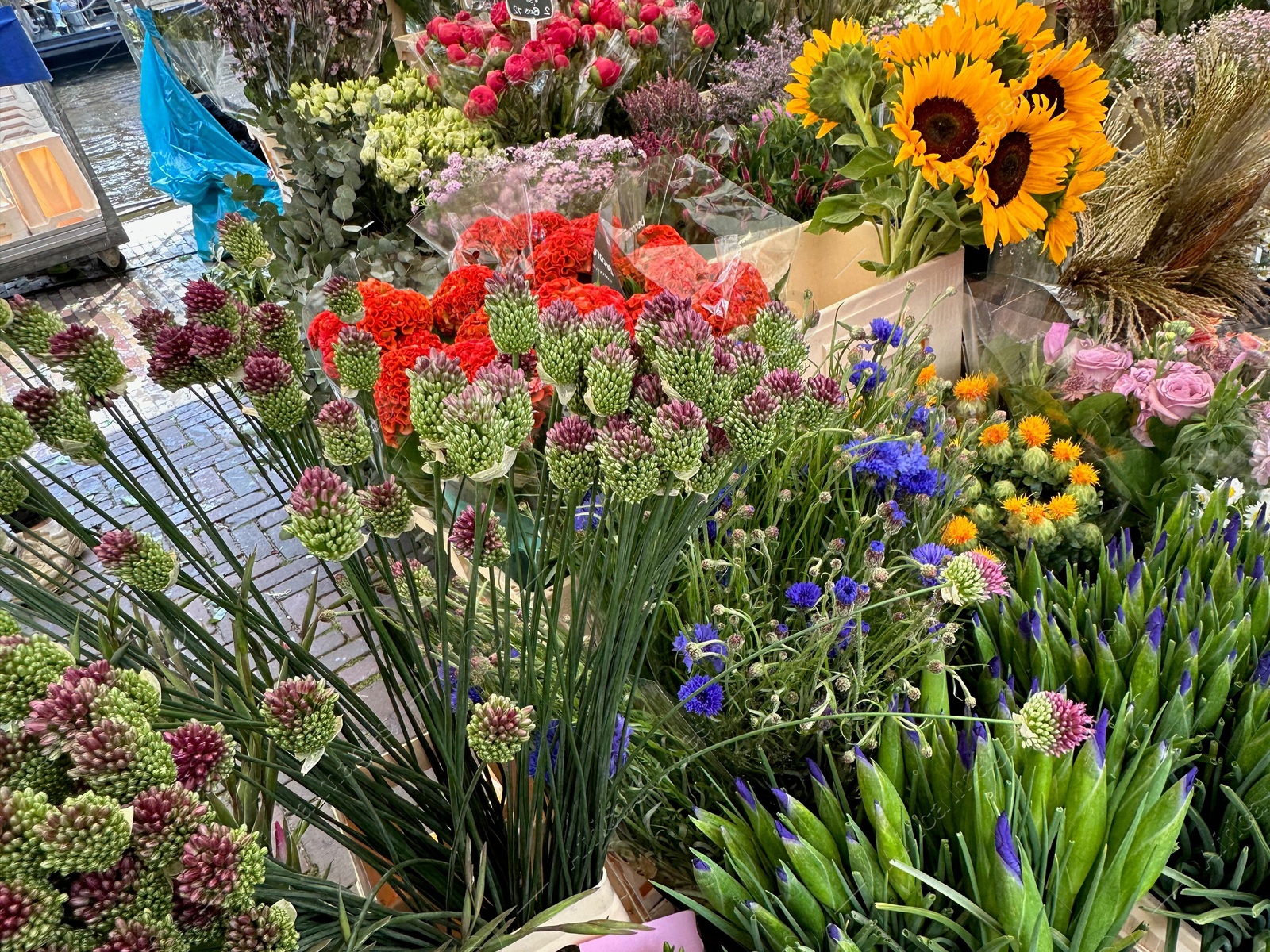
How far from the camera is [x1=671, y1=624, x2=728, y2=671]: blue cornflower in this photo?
0.95 metres

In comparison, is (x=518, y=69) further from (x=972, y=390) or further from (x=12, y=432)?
(x=12, y=432)

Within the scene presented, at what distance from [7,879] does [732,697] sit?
75 centimetres

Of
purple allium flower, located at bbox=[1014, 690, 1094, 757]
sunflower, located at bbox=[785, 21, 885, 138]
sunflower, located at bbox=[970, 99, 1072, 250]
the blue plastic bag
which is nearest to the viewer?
purple allium flower, located at bbox=[1014, 690, 1094, 757]

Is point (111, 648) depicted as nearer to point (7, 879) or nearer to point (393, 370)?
point (7, 879)

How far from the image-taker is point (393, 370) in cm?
129

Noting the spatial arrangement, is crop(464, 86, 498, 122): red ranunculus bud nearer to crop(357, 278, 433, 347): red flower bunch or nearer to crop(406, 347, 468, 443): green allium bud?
crop(357, 278, 433, 347): red flower bunch

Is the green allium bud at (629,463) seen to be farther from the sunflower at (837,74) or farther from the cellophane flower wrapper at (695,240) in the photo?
the sunflower at (837,74)

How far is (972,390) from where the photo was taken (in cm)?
149

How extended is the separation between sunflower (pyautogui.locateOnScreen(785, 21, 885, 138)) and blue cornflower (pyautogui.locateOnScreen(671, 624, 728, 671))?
1.17m

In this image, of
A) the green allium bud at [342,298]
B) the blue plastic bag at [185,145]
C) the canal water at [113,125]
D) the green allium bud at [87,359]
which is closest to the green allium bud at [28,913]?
the green allium bud at [87,359]

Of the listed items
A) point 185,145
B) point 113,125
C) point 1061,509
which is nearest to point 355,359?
point 1061,509

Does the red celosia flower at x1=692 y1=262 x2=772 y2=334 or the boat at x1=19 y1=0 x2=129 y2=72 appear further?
the boat at x1=19 y1=0 x2=129 y2=72

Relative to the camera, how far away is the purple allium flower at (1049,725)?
72 cm

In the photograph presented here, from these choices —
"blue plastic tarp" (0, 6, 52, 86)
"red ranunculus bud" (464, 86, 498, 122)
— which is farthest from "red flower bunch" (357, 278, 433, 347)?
"blue plastic tarp" (0, 6, 52, 86)
